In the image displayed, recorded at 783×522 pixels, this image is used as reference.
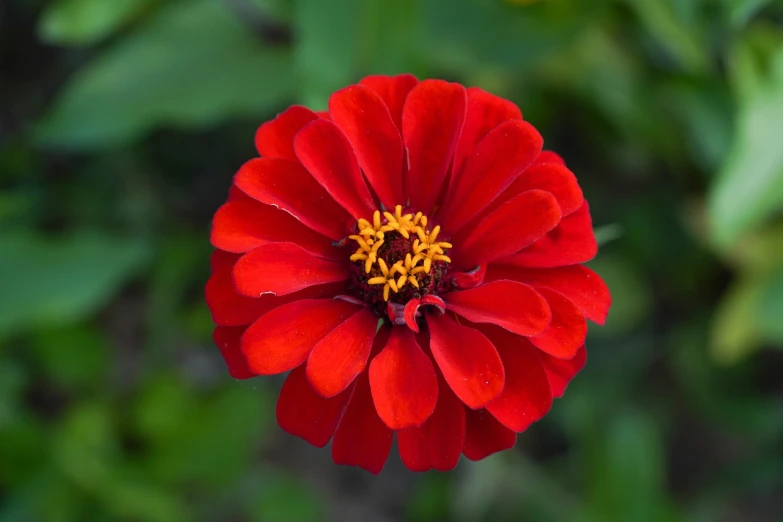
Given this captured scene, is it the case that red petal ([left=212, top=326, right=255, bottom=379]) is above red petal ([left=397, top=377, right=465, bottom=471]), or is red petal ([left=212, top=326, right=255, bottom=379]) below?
below

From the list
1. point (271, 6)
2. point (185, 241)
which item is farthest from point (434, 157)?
point (185, 241)

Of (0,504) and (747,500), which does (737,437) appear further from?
(0,504)

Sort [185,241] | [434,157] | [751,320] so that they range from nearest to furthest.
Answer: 1. [434,157]
2. [751,320]
3. [185,241]

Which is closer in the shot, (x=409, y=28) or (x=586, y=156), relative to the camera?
(x=409, y=28)

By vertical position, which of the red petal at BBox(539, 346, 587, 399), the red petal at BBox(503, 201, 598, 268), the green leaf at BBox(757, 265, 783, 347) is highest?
the red petal at BBox(503, 201, 598, 268)

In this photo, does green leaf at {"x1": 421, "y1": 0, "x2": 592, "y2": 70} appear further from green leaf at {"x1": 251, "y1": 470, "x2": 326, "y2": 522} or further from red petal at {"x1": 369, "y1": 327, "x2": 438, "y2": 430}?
green leaf at {"x1": 251, "y1": 470, "x2": 326, "y2": 522}

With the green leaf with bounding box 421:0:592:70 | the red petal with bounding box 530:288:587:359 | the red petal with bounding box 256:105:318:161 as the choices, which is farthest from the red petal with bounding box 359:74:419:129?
the green leaf with bounding box 421:0:592:70
